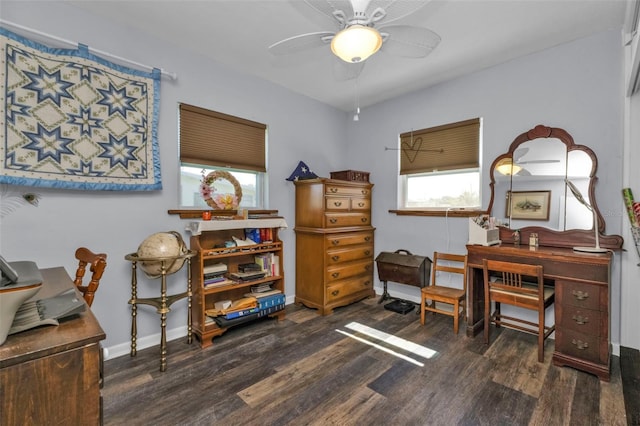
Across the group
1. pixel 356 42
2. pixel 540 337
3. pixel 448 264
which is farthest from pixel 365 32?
pixel 448 264

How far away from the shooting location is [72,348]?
82 cm

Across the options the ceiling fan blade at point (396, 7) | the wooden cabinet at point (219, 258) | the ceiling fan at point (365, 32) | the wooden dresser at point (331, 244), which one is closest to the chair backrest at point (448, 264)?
the wooden dresser at point (331, 244)

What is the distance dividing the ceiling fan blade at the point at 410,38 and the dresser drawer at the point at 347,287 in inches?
95.7

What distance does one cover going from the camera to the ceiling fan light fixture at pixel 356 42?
1617mm

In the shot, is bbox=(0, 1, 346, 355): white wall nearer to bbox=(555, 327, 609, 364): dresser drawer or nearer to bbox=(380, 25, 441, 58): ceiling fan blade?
bbox=(380, 25, 441, 58): ceiling fan blade

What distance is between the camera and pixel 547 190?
9.01 feet

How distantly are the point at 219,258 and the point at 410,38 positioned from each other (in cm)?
250

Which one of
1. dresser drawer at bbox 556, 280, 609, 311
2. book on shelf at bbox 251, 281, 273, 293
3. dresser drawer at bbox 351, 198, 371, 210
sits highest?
dresser drawer at bbox 351, 198, 371, 210

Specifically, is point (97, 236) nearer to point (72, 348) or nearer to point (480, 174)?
point (72, 348)

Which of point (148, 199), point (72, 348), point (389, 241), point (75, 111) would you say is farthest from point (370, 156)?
point (72, 348)

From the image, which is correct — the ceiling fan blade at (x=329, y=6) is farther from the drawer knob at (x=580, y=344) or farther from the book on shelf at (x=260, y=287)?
the drawer knob at (x=580, y=344)

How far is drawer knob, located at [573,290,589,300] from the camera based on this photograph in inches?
84.6

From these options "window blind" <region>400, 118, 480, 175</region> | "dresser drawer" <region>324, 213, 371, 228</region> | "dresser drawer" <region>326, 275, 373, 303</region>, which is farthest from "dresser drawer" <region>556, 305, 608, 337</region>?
"dresser drawer" <region>324, 213, 371, 228</region>

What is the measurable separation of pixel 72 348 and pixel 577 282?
2.94 meters
